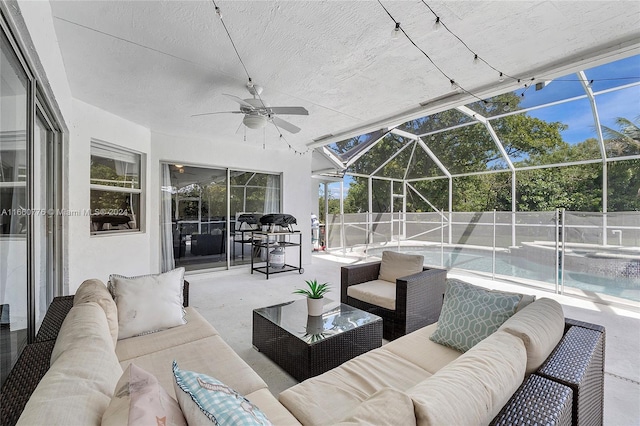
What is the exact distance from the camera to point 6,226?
1.53 meters

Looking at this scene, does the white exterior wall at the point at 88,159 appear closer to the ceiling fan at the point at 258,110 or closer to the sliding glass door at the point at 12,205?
the sliding glass door at the point at 12,205

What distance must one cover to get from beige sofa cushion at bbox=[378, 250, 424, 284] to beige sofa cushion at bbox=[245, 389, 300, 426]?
2186 mm

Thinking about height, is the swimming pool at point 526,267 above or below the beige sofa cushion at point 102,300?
below

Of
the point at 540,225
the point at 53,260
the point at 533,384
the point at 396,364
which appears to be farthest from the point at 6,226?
the point at 540,225

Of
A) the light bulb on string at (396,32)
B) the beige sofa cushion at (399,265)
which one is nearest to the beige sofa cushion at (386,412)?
the light bulb on string at (396,32)

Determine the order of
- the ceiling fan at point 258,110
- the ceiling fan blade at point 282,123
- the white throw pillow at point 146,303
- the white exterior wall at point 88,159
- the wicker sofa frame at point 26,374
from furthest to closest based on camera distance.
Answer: the ceiling fan blade at point 282,123, the ceiling fan at point 258,110, the white exterior wall at point 88,159, the white throw pillow at point 146,303, the wicker sofa frame at point 26,374

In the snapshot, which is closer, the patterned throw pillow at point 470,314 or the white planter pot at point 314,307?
the patterned throw pillow at point 470,314

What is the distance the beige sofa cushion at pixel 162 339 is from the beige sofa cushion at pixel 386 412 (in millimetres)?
1550

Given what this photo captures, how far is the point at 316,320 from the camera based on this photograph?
2467 millimetres

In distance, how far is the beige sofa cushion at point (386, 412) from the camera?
76cm

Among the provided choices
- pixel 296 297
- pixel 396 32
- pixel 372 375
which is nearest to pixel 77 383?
pixel 372 375

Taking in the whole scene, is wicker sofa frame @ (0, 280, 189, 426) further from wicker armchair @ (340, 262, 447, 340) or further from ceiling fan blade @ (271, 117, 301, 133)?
ceiling fan blade @ (271, 117, 301, 133)

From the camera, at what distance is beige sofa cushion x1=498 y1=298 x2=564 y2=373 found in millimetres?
1224

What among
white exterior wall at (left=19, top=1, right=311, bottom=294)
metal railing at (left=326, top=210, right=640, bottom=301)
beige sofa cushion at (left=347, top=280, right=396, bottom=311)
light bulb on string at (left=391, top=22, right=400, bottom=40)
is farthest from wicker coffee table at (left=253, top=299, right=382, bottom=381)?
metal railing at (left=326, top=210, right=640, bottom=301)
